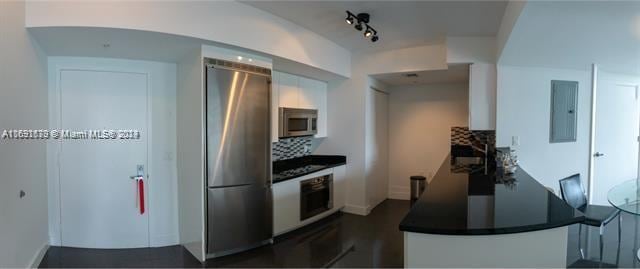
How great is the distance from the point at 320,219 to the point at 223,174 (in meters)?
1.80

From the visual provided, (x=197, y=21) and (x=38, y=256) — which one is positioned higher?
(x=197, y=21)

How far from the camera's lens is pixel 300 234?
3.83 metres

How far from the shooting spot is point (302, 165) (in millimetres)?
4719

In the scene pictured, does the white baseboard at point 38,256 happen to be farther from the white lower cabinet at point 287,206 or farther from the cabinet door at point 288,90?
the cabinet door at point 288,90

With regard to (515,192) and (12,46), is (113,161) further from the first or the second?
(515,192)

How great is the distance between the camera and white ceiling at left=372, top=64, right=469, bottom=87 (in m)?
4.41

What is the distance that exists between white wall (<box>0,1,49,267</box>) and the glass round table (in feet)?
14.0

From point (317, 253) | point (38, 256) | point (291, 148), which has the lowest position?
point (317, 253)

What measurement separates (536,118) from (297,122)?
9.58 ft

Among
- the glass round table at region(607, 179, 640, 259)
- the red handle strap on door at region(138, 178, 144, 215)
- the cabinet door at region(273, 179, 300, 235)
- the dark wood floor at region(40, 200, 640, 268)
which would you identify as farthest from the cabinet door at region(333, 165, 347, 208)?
the glass round table at region(607, 179, 640, 259)

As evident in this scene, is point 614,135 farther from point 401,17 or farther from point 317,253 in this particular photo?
point 317,253

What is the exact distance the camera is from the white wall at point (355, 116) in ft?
15.2

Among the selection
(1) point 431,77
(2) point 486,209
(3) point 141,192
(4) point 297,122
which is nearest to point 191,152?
(3) point 141,192

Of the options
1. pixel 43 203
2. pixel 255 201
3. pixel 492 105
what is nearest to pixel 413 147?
pixel 492 105
